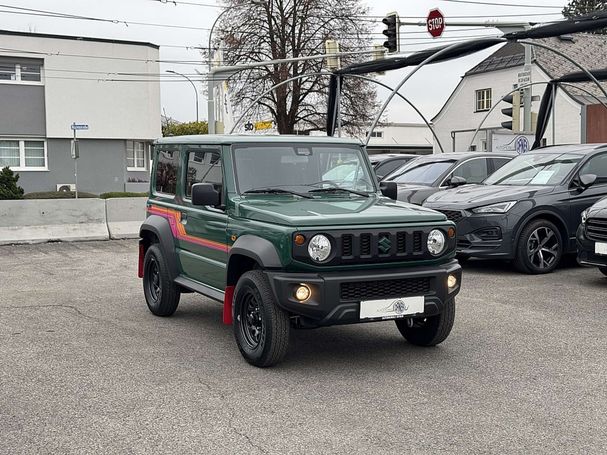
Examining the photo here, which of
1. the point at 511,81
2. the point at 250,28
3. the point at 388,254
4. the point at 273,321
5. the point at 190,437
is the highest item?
the point at 250,28

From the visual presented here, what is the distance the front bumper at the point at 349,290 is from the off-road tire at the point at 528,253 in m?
5.03

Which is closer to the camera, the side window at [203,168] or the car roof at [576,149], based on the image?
the side window at [203,168]

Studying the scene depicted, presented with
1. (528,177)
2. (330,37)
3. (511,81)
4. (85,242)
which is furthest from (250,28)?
(528,177)

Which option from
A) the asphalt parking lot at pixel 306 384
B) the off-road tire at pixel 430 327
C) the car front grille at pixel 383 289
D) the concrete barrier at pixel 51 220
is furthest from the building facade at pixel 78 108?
the car front grille at pixel 383 289

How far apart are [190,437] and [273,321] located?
1441mm

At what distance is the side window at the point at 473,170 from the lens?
14016mm

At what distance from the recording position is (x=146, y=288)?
8.48 m

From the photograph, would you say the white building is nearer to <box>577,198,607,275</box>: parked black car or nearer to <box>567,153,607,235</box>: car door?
<box>567,153,607,235</box>: car door

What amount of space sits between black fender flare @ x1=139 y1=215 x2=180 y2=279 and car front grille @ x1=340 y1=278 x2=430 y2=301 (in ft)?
8.20

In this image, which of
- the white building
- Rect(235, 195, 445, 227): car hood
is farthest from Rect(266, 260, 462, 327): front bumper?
the white building

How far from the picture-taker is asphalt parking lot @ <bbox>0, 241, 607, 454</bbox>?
14.9 feet

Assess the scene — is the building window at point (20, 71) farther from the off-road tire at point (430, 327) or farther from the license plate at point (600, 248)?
the off-road tire at point (430, 327)

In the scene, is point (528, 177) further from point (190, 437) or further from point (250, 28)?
point (250, 28)

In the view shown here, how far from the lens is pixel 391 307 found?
5.88 meters
